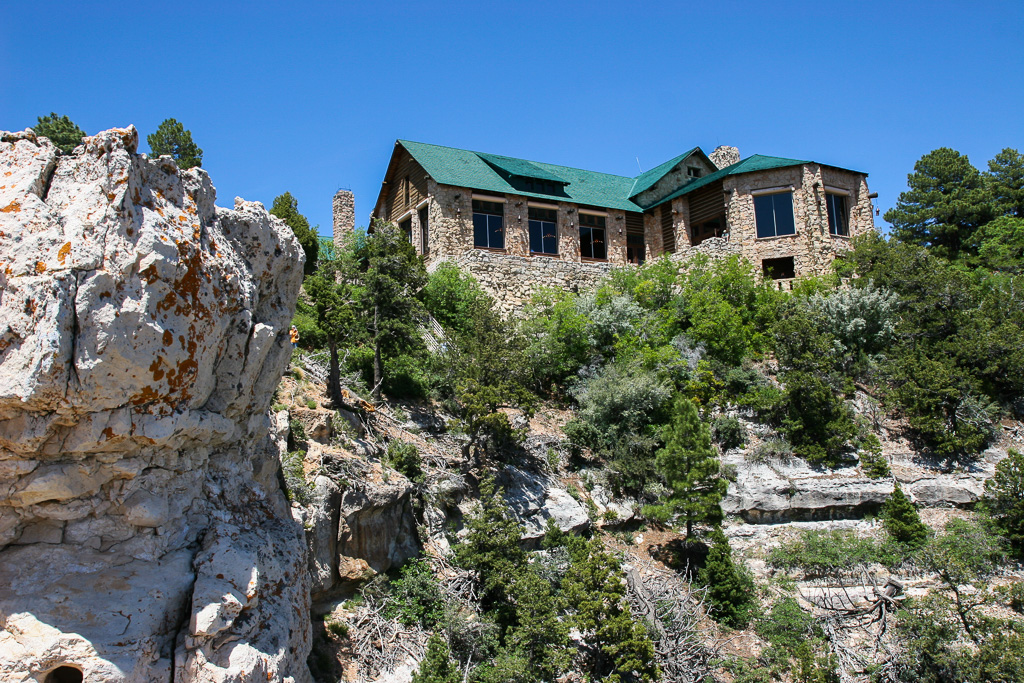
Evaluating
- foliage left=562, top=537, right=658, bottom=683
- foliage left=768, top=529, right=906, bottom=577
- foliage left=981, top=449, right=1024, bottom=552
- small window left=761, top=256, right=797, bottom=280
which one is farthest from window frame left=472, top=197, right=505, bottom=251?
foliage left=981, top=449, right=1024, bottom=552

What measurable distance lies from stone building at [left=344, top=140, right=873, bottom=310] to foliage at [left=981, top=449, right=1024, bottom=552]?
455 inches

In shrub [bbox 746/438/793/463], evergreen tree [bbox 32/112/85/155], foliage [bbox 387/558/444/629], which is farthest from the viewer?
evergreen tree [bbox 32/112/85/155]

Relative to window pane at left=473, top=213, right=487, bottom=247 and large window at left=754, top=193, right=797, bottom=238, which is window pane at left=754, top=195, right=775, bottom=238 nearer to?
large window at left=754, top=193, right=797, bottom=238

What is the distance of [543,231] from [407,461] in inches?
637

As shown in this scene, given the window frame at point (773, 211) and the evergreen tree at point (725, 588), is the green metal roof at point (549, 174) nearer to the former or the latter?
the window frame at point (773, 211)

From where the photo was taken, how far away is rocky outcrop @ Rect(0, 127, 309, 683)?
20.4ft

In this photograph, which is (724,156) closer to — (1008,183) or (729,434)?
(1008,183)

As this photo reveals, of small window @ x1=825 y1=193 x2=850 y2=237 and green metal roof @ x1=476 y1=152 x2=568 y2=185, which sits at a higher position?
green metal roof @ x1=476 y1=152 x2=568 y2=185

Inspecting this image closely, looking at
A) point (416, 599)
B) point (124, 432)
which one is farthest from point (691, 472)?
point (124, 432)

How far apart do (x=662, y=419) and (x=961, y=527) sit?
8099 mm

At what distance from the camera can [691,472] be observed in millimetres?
16875

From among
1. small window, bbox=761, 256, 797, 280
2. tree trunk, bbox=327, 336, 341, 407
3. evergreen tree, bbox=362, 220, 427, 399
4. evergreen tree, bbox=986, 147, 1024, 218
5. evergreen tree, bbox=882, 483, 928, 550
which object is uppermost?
evergreen tree, bbox=986, 147, 1024, 218

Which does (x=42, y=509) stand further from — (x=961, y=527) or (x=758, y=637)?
(x=961, y=527)

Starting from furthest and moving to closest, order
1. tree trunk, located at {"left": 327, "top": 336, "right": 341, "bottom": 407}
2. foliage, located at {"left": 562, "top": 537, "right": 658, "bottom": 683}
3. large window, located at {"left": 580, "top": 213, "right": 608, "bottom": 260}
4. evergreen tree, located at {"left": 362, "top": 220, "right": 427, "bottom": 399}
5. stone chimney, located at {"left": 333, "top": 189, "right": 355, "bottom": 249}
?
1. stone chimney, located at {"left": 333, "top": 189, "right": 355, "bottom": 249}
2. large window, located at {"left": 580, "top": 213, "right": 608, "bottom": 260}
3. evergreen tree, located at {"left": 362, "top": 220, "right": 427, "bottom": 399}
4. tree trunk, located at {"left": 327, "top": 336, "right": 341, "bottom": 407}
5. foliage, located at {"left": 562, "top": 537, "right": 658, "bottom": 683}
